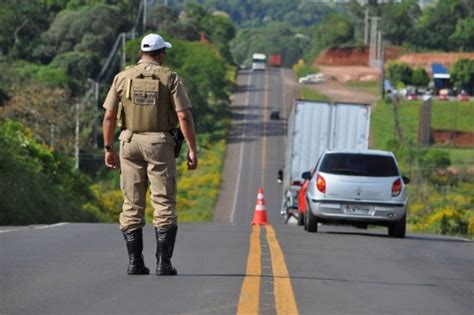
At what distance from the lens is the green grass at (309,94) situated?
247 feet

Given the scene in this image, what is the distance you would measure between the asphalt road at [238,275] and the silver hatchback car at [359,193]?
4.59 ft

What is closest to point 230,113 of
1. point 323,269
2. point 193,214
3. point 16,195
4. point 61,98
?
point 61,98

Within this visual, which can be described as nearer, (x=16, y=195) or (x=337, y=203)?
(x=337, y=203)

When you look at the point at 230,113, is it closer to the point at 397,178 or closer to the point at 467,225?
the point at 467,225

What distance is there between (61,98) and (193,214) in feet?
57.3

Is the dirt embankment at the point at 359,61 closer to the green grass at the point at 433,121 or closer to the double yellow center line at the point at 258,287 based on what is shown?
the green grass at the point at 433,121

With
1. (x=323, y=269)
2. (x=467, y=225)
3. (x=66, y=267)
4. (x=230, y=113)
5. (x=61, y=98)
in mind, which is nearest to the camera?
(x=66, y=267)

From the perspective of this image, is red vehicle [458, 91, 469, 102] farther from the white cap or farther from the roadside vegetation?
the white cap

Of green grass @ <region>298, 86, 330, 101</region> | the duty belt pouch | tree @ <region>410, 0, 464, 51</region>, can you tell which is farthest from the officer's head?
tree @ <region>410, 0, 464, 51</region>

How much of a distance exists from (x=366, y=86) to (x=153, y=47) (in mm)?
80845

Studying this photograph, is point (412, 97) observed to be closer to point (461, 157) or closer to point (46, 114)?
point (461, 157)

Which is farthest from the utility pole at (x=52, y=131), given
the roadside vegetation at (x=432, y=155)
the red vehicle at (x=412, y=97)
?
the red vehicle at (x=412, y=97)

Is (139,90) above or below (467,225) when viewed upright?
above

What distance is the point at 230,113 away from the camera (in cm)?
11081
